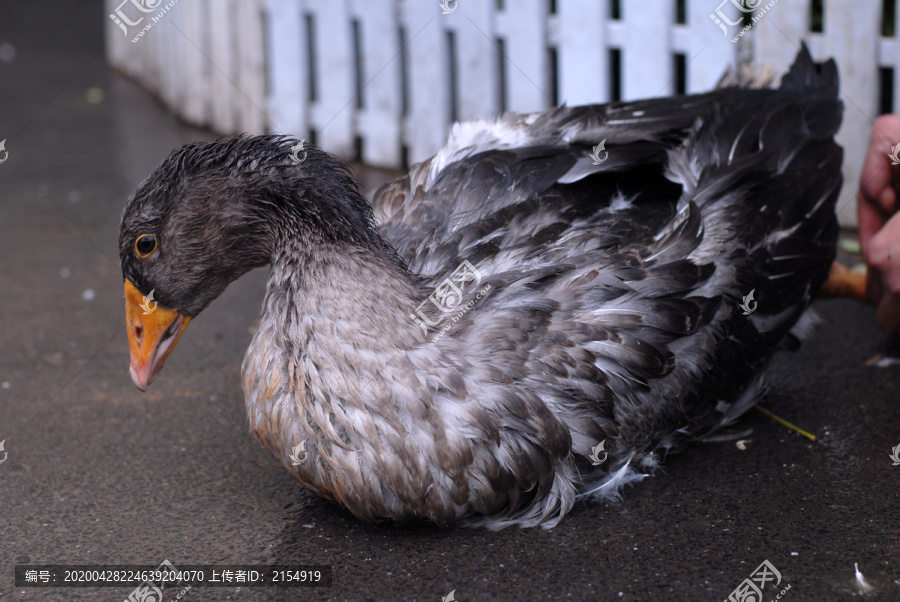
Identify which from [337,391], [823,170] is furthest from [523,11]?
[337,391]

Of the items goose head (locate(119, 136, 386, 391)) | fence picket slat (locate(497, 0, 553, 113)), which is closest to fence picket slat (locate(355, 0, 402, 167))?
fence picket slat (locate(497, 0, 553, 113))

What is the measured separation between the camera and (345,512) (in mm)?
3133

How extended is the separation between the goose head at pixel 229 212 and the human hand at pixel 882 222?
6.53ft

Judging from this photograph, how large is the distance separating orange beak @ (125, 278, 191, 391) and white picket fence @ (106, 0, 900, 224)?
259 cm

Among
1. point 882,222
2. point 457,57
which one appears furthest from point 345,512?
point 457,57

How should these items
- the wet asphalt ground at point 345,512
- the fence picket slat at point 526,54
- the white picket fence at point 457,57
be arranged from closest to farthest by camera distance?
1. the wet asphalt ground at point 345,512
2. the white picket fence at point 457,57
3. the fence picket slat at point 526,54

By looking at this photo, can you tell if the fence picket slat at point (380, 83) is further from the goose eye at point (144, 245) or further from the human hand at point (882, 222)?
the goose eye at point (144, 245)

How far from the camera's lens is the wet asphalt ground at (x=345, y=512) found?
9.11 ft

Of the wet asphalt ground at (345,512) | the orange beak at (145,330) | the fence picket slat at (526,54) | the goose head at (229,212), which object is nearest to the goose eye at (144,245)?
the goose head at (229,212)

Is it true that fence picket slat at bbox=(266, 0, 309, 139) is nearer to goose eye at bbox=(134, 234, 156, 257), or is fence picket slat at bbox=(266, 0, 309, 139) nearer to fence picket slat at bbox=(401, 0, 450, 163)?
fence picket slat at bbox=(401, 0, 450, 163)

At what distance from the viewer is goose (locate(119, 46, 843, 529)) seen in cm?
282

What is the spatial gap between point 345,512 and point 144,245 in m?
1.05

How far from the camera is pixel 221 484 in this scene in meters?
3.38

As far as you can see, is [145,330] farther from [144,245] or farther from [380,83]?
[380,83]
